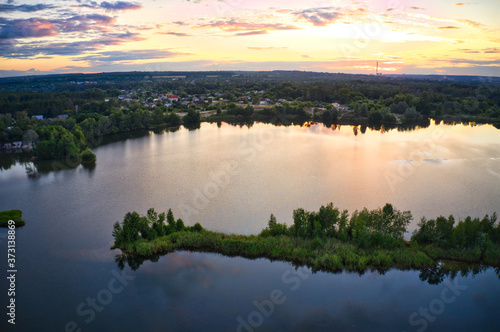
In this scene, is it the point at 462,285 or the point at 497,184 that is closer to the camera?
the point at 462,285

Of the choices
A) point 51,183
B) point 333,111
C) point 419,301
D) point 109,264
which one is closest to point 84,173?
point 51,183

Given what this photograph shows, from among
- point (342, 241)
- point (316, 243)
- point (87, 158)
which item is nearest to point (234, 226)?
point (316, 243)

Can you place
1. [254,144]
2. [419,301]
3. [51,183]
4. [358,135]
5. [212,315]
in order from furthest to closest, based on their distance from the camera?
[358,135] < [254,144] < [51,183] < [419,301] < [212,315]

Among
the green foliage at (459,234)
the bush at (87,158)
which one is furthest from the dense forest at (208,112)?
Result: the green foliage at (459,234)

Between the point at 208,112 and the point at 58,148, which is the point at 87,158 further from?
the point at 208,112

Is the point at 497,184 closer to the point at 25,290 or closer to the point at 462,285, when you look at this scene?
the point at 462,285

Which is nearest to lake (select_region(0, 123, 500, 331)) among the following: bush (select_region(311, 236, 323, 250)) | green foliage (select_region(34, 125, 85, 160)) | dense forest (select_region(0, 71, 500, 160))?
bush (select_region(311, 236, 323, 250))
